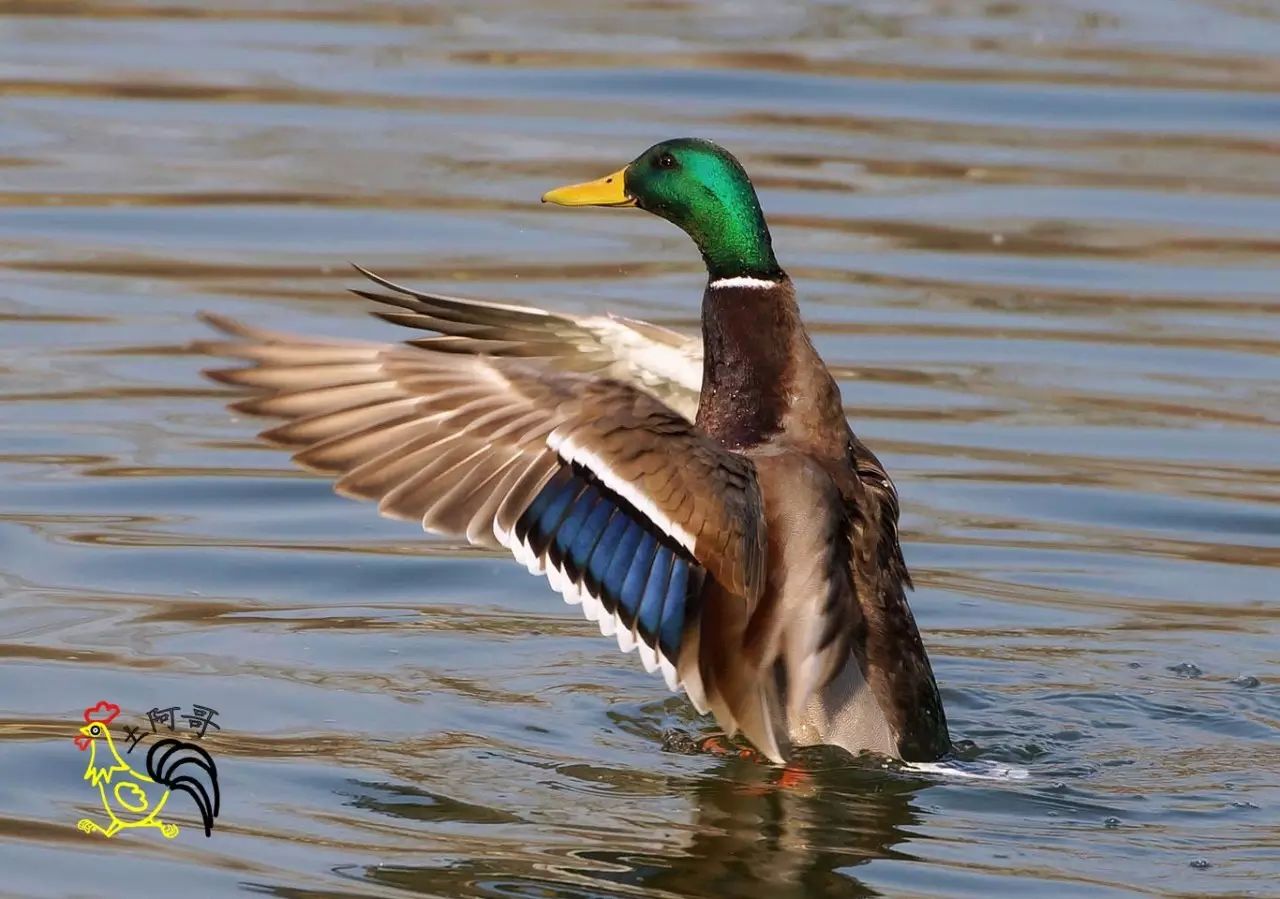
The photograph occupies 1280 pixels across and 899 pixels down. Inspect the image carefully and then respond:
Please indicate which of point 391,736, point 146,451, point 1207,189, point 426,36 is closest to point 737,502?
point 391,736

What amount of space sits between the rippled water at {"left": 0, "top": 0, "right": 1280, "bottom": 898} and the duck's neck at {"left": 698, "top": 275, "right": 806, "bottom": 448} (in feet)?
2.65

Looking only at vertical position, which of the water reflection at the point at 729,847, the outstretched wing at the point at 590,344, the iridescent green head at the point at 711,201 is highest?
the iridescent green head at the point at 711,201

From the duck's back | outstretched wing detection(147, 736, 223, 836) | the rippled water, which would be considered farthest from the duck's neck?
outstretched wing detection(147, 736, 223, 836)

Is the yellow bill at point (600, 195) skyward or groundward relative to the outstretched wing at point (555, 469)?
skyward

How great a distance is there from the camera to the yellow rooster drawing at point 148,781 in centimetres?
536

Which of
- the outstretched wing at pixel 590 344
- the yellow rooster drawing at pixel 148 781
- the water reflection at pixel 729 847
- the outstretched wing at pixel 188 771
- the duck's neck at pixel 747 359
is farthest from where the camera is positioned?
the outstretched wing at pixel 590 344

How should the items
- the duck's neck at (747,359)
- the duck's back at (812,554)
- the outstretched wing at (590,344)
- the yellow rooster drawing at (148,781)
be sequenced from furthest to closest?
the outstretched wing at (590,344) → the duck's neck at (747,359) → the duck's back at (812,554) → the yellow rooster drawing at (148,781)

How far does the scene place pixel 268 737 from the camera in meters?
5.95

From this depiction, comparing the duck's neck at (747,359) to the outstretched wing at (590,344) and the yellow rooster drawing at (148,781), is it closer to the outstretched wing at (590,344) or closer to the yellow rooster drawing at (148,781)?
the outstretched wing at (590,344)

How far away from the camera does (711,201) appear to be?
6.37 meters

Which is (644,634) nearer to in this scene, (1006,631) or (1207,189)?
(1006,631)

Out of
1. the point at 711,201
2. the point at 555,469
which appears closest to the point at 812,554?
the point at 555,469

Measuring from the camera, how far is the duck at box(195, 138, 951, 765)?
5.43 m

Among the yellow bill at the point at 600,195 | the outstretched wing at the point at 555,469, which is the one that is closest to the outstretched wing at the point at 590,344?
the yellow bill at the point at 600,195
